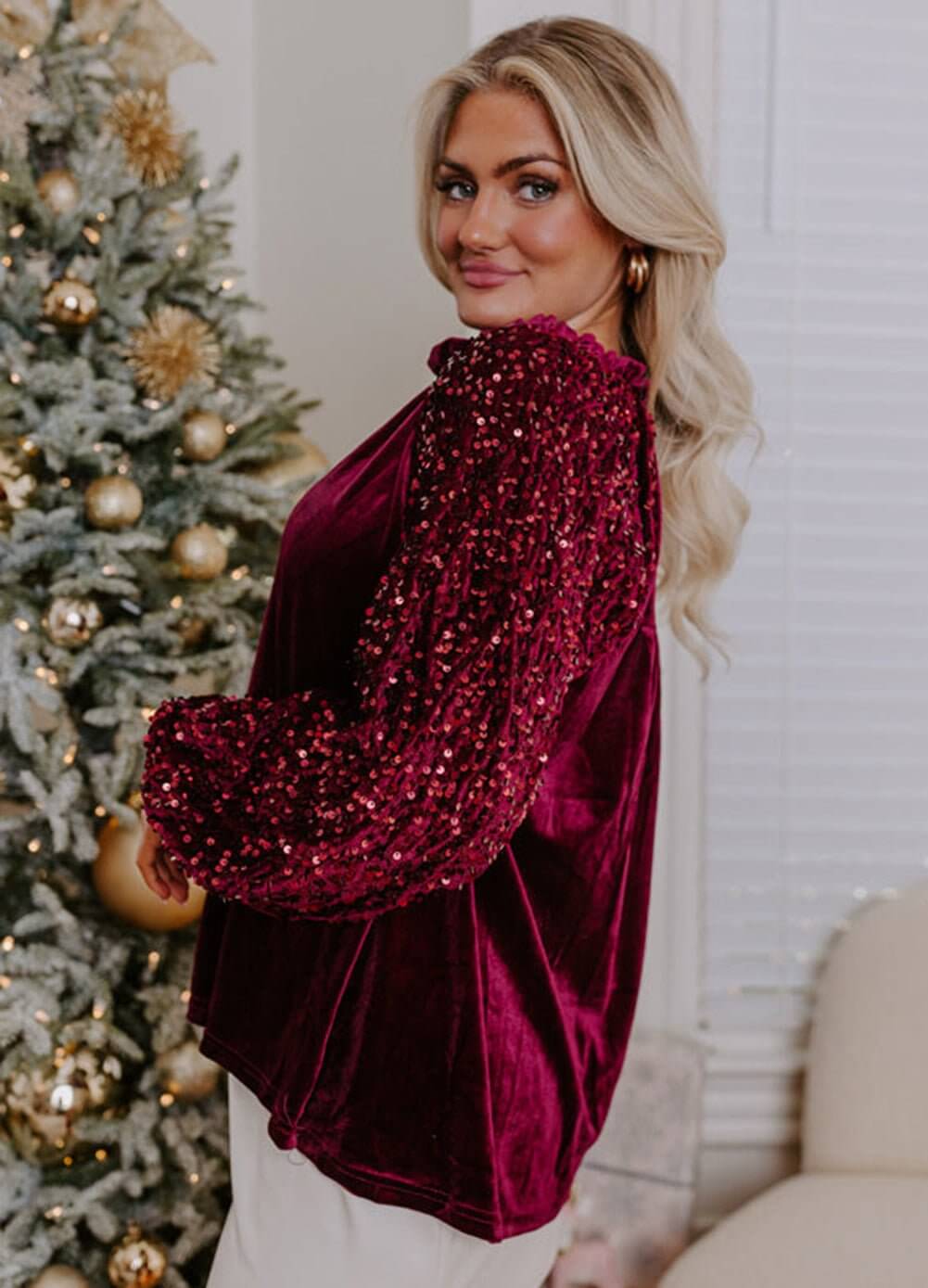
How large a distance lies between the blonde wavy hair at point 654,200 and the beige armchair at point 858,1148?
89 centimetres

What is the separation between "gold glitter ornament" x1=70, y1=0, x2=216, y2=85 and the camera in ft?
6.12

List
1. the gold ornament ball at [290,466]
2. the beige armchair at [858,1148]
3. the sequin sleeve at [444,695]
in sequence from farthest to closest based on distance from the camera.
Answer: the gold ornament ball at [290,466] < the beige armchair at [858,1148] < the sequin sleeve at [444,695]

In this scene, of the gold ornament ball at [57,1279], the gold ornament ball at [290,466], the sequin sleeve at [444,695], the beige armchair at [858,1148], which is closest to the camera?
the sequin sleeve at [444,695]

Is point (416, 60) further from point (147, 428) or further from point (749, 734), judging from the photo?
point (749, 734)

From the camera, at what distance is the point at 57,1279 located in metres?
1.81

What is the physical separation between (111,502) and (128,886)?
0.50 meters

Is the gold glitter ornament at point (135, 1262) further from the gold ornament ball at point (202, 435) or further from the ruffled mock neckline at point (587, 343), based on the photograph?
the ruffled mock neckline at point (587, 343)

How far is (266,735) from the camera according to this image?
102 centimetres

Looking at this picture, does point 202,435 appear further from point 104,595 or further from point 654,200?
point 654,200

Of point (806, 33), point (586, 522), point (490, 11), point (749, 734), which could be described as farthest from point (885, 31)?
point (586, 522)

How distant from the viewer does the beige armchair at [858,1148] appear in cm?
170

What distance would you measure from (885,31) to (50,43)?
1238mm

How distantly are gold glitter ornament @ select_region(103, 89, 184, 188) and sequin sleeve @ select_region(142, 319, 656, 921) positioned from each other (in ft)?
3.20

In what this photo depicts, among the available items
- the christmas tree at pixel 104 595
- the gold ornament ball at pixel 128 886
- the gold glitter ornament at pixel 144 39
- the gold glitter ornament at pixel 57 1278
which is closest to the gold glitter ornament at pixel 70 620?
the christmas tree at pixel 104 595
